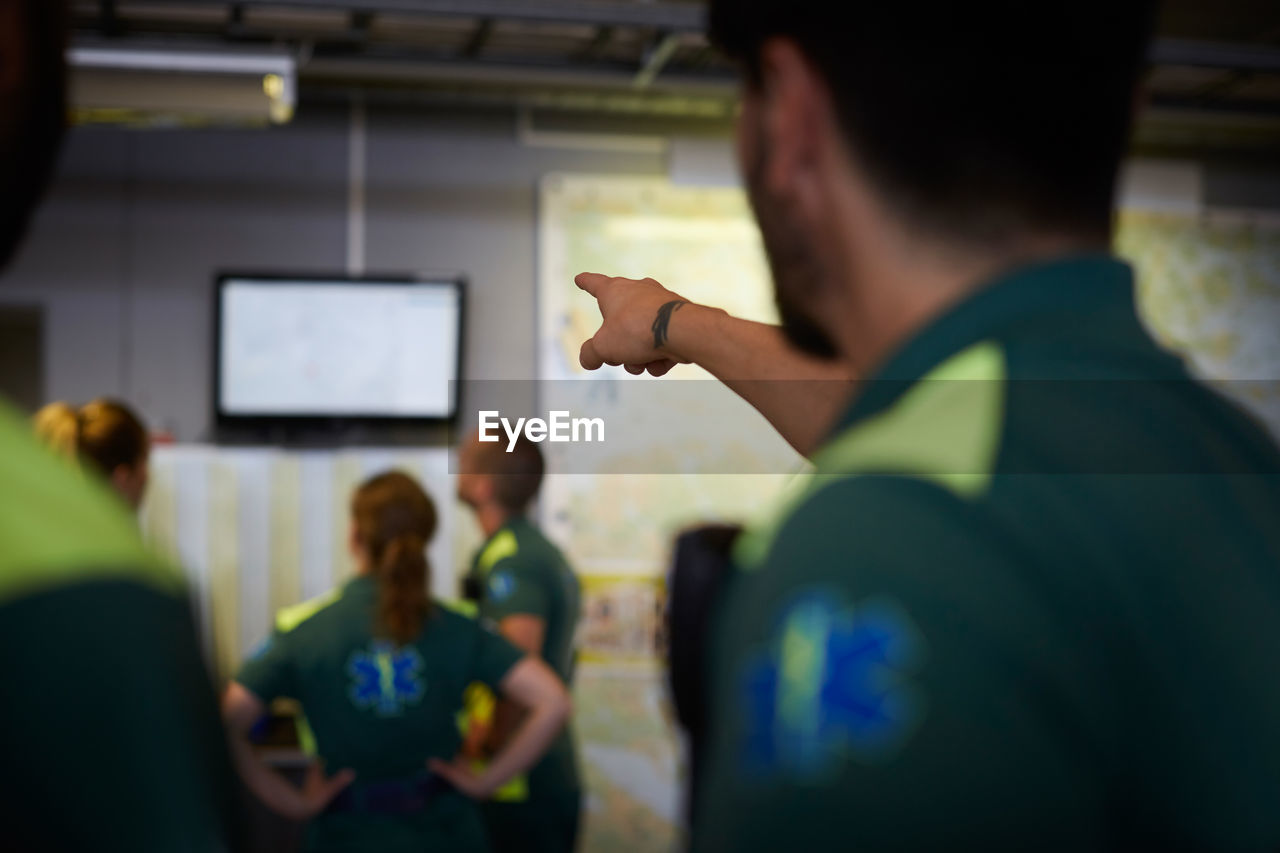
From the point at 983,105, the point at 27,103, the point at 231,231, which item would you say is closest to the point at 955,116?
the point at 983,105

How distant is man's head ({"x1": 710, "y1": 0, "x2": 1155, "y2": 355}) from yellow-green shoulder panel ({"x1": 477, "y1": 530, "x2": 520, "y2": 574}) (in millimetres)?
2748

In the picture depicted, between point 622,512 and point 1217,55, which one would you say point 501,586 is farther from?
point 1217,55

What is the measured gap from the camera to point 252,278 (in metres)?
4.49

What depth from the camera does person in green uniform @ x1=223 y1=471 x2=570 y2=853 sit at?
259 centimetres

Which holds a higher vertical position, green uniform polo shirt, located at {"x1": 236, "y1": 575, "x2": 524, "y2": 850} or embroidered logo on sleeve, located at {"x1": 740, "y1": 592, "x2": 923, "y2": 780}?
embroidered logo on sleeve, located at {"x1": 740, "y1": 592, "x2": 923, "y2": 780}

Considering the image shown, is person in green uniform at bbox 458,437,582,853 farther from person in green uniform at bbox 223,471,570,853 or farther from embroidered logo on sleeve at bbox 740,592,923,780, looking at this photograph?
embroidered logo on sleeve at bbox 740,592,923,780

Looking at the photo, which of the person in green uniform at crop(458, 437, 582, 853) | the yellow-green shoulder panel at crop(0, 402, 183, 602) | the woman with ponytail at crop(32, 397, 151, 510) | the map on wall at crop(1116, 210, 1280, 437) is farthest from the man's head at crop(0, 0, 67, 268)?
the map on wall at crop(1116, 210, 1280, 437)

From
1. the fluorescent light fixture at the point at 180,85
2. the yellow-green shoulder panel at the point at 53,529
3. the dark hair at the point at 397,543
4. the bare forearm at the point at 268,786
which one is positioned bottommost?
the bare forearm at the point at 268,786

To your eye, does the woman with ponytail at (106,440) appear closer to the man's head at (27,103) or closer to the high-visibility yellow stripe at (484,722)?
the high-visibility yellow stripe at (484,722)

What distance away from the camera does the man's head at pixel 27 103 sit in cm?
45

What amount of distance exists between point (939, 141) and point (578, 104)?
4.40 metres

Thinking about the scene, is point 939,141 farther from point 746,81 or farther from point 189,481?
point 189,481

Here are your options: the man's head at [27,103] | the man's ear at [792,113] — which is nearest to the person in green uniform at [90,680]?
the man's head at [27,103]

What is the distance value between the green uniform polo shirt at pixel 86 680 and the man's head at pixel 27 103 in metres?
0.11
